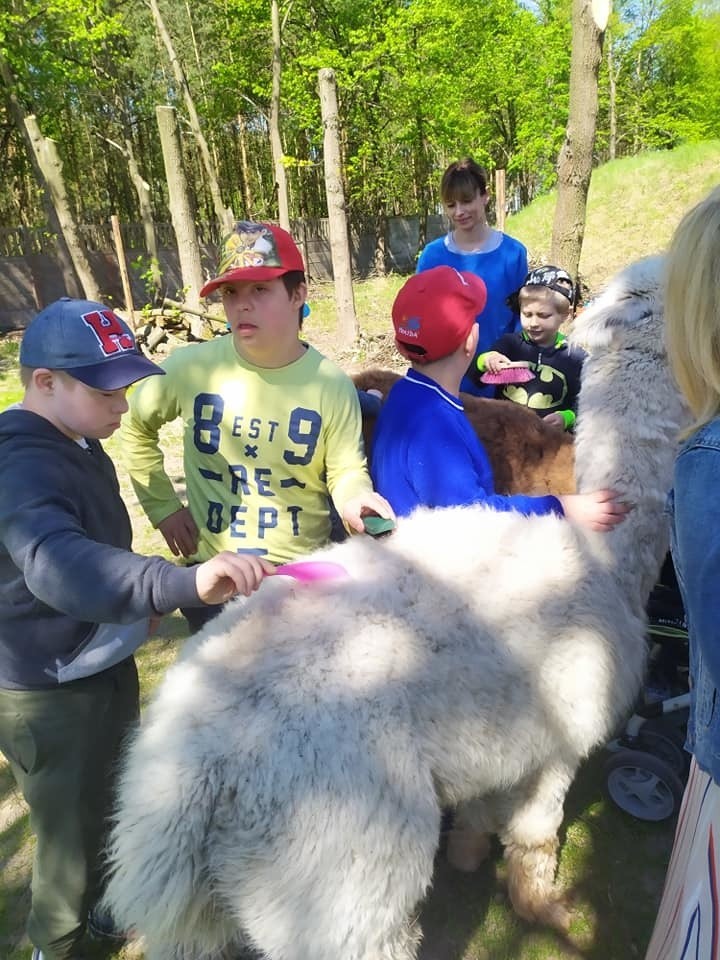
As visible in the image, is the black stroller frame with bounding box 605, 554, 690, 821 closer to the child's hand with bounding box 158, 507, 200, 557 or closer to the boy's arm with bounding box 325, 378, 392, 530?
the boy's arm with bounding box 325, 378, 392, 530

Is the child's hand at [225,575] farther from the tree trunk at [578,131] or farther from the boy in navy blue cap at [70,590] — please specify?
the tree trunk at [578,131]

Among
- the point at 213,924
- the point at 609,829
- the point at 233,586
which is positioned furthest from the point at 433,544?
the point at 609,829

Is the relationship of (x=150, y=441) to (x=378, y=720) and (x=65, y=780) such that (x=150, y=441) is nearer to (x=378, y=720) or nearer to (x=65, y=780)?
(x=65, y=780)

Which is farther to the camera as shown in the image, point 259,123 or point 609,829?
point 259,123

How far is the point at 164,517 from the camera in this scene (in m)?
2.35

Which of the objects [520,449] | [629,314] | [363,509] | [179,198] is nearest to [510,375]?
[520,449]

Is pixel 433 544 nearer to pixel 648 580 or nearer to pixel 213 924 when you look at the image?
pixel 648 580

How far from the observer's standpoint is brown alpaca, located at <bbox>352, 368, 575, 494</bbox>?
2410 millimetres

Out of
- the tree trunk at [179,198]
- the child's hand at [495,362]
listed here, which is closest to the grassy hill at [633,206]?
the tree trunk at [179,198]

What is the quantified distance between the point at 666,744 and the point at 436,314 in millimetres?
1828

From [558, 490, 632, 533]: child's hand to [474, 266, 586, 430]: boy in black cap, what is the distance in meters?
0.98

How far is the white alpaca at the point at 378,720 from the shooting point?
4.27 feet

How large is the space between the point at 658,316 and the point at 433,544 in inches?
42.5

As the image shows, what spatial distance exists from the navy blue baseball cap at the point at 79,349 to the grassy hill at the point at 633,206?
15161 mm
